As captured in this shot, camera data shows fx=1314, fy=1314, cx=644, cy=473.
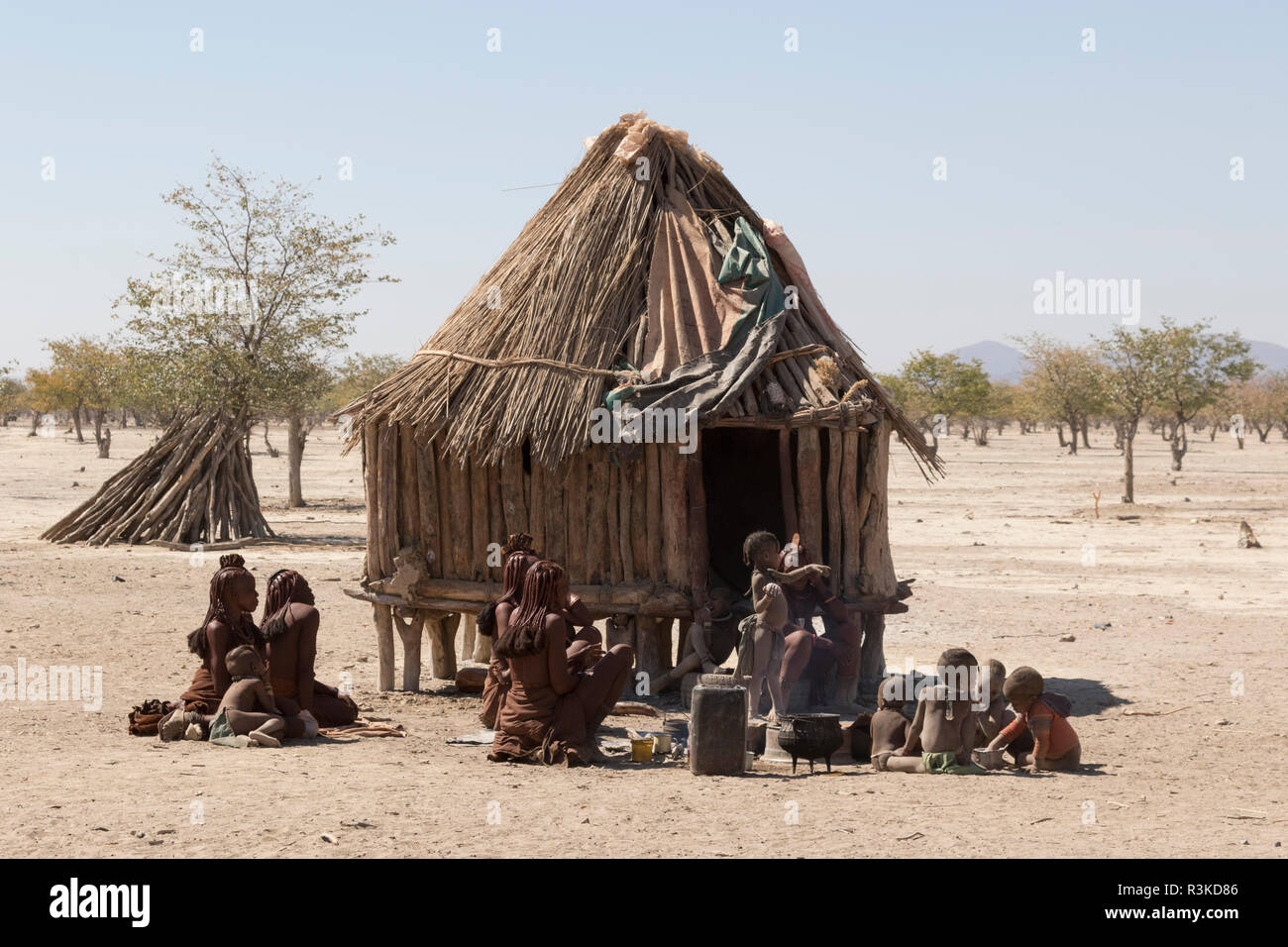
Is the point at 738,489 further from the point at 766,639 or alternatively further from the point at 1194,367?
the point at 1194,367

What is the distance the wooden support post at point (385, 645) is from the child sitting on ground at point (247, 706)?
2.59 m

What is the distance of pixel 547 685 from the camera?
25.4 feet

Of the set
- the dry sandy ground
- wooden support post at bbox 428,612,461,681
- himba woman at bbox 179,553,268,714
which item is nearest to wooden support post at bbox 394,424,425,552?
wooden support post at bbox 428,612,461,681

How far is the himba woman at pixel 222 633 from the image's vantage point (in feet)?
26.2

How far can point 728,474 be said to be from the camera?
43.0 ft

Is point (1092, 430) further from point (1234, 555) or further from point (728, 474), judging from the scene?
point (728, 474)

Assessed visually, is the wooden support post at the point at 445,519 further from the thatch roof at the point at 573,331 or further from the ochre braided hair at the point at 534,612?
the ochre braided hair at the point at 534,612

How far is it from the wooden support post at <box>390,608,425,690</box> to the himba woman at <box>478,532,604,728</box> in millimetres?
2052

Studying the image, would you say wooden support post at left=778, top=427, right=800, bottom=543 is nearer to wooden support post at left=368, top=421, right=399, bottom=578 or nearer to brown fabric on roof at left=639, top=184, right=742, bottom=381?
brown fabric on roof at left=639, top=184, right=742, bottom=381

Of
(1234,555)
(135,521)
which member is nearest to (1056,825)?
(1234,555)

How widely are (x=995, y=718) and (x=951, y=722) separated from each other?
45 centimetres

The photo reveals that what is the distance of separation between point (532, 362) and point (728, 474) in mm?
3434

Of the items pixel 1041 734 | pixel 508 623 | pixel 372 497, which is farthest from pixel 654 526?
pixel 1041 734
